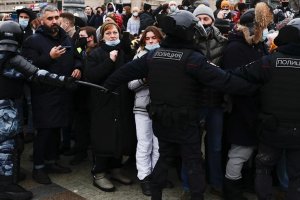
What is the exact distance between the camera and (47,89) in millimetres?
4348

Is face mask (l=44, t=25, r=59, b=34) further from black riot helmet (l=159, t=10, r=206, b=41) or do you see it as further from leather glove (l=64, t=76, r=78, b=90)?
black riot helmet (l=159, t=10, r=206, b=41)

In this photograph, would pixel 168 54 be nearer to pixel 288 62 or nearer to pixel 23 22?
pixel 288 62

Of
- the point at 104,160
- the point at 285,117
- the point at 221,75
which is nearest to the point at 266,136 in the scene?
the point at 285,117

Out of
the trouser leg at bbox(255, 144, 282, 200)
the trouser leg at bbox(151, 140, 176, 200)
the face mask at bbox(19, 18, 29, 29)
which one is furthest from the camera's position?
the face mask at bbox(19, 18, 29, 29)

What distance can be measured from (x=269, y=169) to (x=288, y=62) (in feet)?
3.04

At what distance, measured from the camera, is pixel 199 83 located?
341cm

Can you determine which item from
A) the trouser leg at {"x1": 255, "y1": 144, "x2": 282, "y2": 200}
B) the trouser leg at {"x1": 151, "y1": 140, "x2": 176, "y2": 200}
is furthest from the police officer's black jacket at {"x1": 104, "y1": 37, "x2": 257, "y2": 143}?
the trouser leg at {"x1": 255, "y1": 144, "x2": 282, "y2": 200}

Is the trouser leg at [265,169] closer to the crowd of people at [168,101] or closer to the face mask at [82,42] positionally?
the crowd of people at [168,101]

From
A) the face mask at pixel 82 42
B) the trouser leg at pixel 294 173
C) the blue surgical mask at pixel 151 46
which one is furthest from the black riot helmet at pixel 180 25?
the face mask at pixel 82 42

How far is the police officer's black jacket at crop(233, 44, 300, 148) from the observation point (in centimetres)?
314

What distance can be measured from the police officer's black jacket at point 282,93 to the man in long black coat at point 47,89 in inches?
83.3

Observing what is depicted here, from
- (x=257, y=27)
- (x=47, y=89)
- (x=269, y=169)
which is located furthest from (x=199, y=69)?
(x=47, y=89)

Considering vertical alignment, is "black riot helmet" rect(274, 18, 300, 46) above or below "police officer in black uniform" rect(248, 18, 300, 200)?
above

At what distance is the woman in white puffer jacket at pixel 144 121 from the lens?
161 inches
